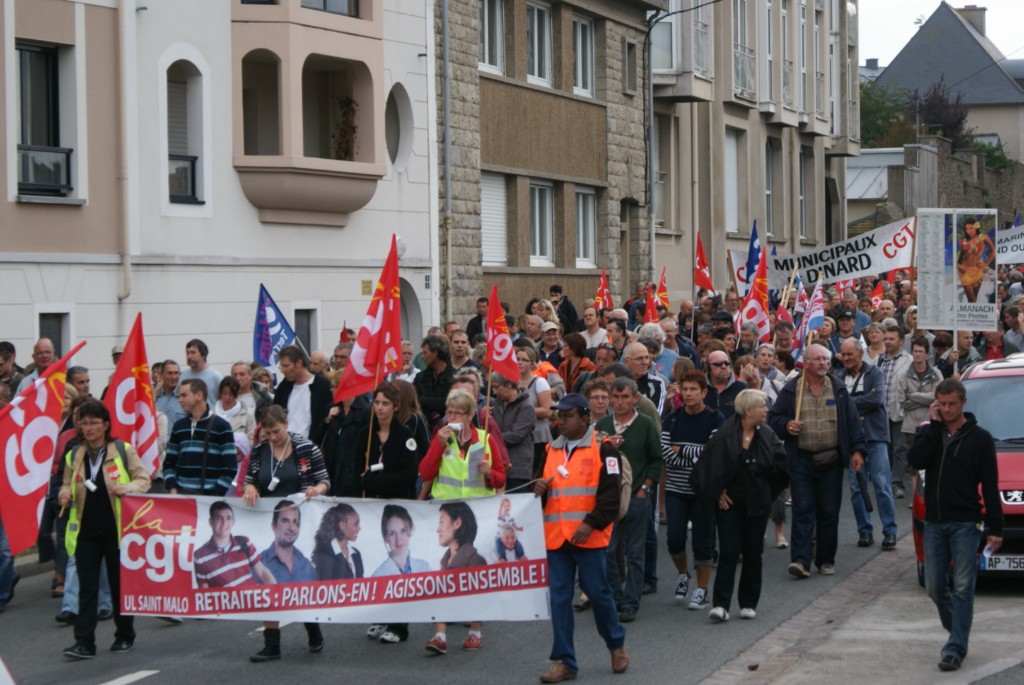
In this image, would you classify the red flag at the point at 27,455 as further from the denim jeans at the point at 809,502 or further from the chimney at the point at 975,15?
the chimney at the point at 975,15

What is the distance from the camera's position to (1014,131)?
295 ft

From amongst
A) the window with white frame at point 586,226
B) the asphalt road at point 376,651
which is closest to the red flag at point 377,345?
the asphalt road at point 376,651

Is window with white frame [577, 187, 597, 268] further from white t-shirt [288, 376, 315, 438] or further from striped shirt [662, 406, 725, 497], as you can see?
striped shirt [662, 406, 725, 497]

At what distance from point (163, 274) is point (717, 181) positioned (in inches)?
775

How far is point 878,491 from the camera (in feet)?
47.8

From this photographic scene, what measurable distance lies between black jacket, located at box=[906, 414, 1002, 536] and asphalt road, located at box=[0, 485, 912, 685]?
1648 mm

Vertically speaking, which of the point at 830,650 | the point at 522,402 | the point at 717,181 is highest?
the point at 717,181

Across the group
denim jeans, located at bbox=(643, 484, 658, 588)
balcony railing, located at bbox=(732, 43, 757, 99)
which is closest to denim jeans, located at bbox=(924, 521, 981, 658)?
denim jeans, located at bbox=(643, 484, 658, 588)

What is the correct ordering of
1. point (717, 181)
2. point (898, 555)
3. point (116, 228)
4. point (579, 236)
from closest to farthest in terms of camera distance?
point (898, 555)
point (116, 228)
point (579, 236)
point (717, 181)

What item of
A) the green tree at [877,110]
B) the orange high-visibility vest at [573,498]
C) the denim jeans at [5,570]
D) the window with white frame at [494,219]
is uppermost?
the green tree at [877,110]

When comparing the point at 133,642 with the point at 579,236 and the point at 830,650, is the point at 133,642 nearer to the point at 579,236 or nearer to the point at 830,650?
the point at 830,650

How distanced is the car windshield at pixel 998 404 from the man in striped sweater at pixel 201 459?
572 cm

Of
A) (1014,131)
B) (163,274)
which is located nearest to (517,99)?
(163,274)

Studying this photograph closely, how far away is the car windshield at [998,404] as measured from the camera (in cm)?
1241
